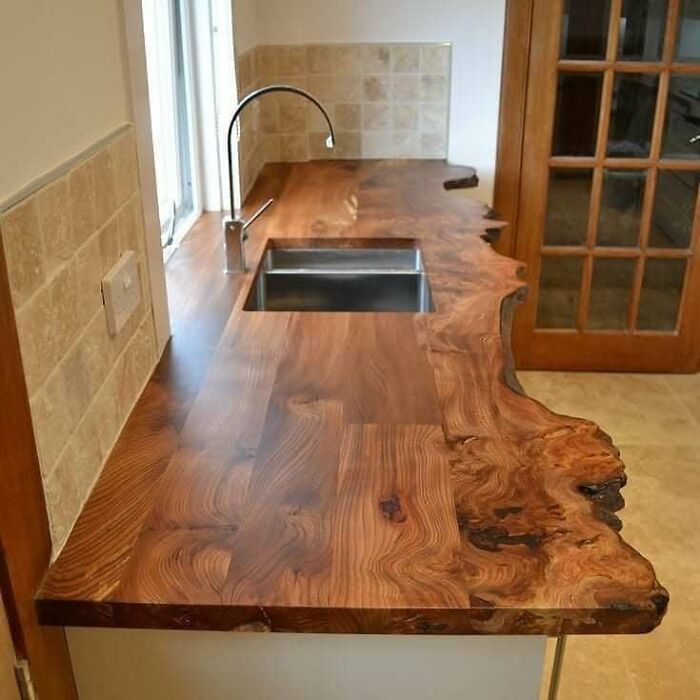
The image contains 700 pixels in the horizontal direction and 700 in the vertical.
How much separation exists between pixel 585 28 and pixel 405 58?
68 centimetres

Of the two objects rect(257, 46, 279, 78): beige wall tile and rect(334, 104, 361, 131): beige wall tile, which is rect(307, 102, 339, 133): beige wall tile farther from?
rect(257, 46, 279, 78): beige wall tile

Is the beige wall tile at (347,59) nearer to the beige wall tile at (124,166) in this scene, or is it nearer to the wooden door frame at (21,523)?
the beige wall tile at (124,166)

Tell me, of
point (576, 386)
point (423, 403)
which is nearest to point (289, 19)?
point (576, 386)

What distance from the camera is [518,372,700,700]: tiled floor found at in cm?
207

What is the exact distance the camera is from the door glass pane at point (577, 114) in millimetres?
3246

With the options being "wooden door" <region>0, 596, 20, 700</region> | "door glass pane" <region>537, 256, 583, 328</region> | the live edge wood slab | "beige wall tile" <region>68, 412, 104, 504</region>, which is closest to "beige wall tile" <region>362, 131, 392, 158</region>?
"door glass pane" <region>537, 256, 583, 328</region>

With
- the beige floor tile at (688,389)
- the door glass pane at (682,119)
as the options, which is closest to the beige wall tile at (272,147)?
the door glass pane at (682,119)

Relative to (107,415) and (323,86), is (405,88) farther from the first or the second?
(107,415)

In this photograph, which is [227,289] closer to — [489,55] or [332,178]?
[332,178]

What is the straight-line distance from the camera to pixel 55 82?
1.05m

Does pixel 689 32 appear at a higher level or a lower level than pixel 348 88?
higher

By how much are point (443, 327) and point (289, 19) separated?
74.9 inches

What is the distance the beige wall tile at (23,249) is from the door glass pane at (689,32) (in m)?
2.86

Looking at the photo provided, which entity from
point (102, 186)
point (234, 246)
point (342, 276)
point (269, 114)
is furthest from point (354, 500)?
point (269, 114)
